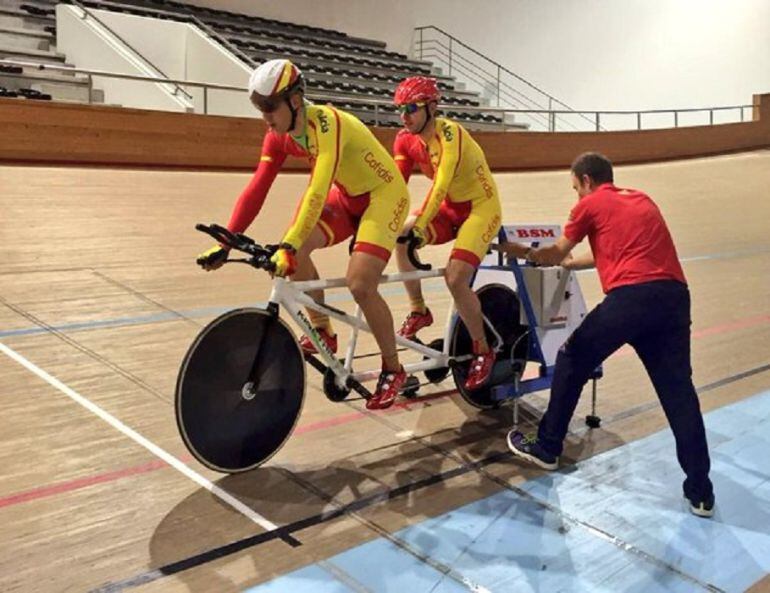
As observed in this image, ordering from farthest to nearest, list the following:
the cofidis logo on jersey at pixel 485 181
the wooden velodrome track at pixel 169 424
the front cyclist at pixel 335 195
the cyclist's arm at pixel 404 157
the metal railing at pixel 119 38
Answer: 1. the metal railing at pixel 119 38
2. the cyclist's arm at pixel 404 157
3. the cofidis logo on jersey at pixel 485 181
4. the front cyclist at pixel 335 195
5. the wooden velodrome track at pixel 169 424

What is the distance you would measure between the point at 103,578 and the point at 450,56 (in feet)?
59.7

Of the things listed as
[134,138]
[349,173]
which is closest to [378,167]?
[349,173]

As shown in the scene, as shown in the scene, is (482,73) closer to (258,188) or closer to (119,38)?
(119,38)

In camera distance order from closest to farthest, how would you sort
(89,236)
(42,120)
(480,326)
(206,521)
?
(206,521) → (480,326) → (89,236) → (42,120)

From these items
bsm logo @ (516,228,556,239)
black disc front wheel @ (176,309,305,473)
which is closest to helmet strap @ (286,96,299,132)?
black disc front wheel @ (176,309,305,473)

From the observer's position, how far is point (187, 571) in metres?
1.92

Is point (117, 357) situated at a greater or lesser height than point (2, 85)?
lesser

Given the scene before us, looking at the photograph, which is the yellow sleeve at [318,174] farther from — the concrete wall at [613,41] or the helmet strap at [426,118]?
the concrete wall at [613,41]

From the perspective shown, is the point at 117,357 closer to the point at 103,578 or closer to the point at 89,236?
the point at 103,578

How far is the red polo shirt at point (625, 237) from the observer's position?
239 cm

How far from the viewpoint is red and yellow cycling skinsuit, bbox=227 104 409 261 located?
249 centimetres

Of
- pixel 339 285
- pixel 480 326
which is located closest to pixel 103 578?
pixel 339 285

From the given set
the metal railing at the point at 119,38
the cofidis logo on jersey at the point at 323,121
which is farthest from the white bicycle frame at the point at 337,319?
the metal railing at the point at 119,38

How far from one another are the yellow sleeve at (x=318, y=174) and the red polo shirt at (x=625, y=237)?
32.3 inches
